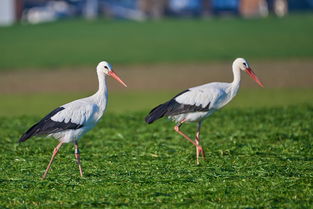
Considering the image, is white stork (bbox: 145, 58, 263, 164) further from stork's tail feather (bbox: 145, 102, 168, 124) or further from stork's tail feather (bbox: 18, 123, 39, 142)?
stork's tail feather (bbox: 18, 123, 39, 142)

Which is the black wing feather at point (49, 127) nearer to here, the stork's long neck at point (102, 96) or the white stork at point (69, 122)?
Result: the white stork at point (69, 122)

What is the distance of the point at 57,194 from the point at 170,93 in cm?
1485

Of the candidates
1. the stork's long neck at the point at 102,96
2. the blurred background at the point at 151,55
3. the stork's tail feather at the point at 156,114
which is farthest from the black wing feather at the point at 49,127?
the blurred background at the point at 151,55

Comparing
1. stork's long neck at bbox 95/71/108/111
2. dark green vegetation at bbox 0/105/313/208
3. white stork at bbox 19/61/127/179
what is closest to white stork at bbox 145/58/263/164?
dark green vegetation at bbox 0/105/313/208

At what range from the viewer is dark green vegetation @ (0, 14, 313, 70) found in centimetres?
3384

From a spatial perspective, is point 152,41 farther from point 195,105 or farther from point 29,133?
point 29,133

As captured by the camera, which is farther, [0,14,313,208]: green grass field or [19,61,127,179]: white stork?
[19,61,127,179]: white stork

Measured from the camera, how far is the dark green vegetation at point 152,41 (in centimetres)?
3384

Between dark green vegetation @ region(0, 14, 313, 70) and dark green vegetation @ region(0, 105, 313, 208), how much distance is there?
18616mm

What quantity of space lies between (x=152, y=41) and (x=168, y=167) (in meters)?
31.4

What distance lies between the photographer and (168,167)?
1028 cm

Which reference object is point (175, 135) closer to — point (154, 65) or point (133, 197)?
point (133, 197)

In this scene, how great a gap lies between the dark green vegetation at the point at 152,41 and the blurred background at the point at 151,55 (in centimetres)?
5

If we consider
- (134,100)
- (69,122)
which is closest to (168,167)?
(69,122)
